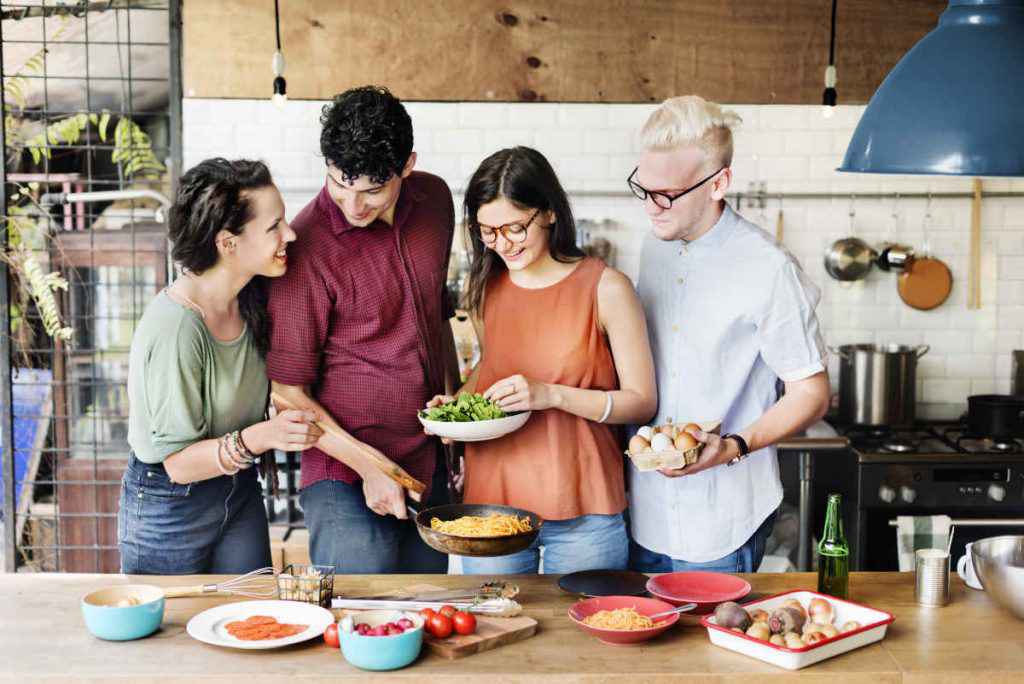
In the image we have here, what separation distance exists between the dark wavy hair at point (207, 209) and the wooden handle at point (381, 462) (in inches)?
19.0

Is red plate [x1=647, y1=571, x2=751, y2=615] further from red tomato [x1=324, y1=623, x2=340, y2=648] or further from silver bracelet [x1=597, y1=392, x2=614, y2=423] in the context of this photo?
red tomato [x1=324, y1=623, x2=340, y2=648]

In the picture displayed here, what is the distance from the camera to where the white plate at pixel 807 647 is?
245 centimetres

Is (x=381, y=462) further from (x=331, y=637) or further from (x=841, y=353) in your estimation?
(x=841, y=353)

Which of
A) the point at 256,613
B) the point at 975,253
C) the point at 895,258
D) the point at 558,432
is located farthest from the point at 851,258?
the point at 256,613

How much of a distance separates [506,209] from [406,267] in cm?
40

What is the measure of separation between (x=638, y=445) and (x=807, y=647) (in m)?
0.76

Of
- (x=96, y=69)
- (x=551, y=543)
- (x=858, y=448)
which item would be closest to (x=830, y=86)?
(x=858, y=448)

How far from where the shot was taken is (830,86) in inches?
191

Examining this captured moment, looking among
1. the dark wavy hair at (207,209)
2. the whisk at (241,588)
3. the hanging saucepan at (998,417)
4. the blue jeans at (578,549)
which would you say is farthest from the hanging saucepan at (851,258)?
the whisk at (241,588)

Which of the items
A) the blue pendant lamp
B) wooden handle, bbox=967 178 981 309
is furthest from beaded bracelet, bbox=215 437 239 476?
wooden handle, bbox=967 178 981 309

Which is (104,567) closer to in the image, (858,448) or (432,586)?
(432,586)

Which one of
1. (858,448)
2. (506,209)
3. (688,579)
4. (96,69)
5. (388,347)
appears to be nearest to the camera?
(688,579)

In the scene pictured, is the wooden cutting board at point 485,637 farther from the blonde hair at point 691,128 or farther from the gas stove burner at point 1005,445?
the gas stove burner at point 1005,445

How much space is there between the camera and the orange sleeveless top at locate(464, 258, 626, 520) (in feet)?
10.6
